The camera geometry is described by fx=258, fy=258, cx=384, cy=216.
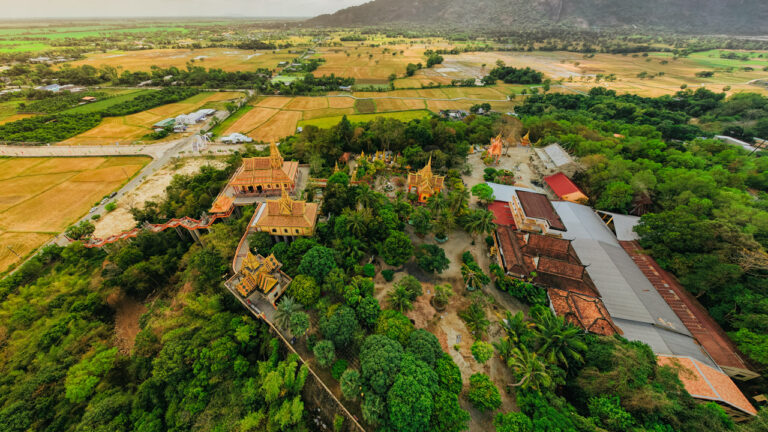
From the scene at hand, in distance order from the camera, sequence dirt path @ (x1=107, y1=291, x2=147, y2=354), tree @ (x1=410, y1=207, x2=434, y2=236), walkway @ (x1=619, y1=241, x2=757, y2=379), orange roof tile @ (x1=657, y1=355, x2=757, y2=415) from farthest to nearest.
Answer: tree @ (x1=410, y1=207, x2=434, y2=236) → dirt path @ (x1=107, y1=291, x2=147, y2=354) → walkway @ (x1=619, y1=241, x2=757, y2=379) → orange roof tile @ (x1=657, y1=355, x2=757, y2=415)

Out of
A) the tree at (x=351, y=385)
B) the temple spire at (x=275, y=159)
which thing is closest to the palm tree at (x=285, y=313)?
the tree at (x=351, y=385)

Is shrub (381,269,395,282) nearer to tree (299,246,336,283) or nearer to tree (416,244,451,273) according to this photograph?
tree (416,244,451,273)

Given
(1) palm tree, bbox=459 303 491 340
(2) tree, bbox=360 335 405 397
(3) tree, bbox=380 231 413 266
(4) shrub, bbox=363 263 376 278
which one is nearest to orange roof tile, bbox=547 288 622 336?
(1) palm tree, bbox=459 303 491 340

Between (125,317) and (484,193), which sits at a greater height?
(484,193)

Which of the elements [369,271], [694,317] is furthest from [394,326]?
[694,317]

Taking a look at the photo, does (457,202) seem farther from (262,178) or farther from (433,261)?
→ (262,178)

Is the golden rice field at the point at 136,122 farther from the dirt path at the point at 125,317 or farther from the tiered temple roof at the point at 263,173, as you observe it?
the dirt path at the point at 125,317
